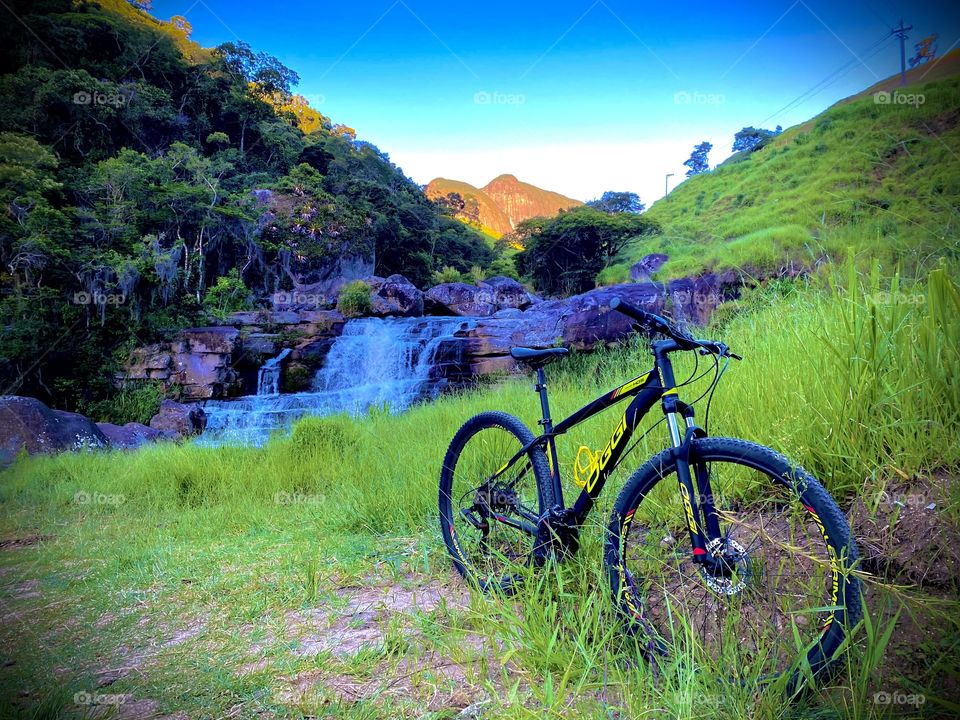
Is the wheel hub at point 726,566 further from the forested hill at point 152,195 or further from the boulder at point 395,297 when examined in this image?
the forested hill at point 152,195

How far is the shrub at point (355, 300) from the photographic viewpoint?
28.3ft

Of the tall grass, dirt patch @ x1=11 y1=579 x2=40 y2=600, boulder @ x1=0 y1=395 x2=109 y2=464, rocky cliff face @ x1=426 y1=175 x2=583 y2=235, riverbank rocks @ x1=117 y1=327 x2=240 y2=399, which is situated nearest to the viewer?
the tall grass

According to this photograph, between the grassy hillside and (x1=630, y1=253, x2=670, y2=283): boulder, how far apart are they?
0.24m

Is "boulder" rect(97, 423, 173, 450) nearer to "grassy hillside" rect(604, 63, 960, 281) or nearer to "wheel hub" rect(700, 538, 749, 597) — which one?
"wheel hub" rect(700, 538, 749, 597)

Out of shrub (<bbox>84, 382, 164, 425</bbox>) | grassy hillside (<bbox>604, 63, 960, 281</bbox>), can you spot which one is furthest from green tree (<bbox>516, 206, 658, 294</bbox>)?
shrub (<bbox>84, 382, 164, 425</bbox>)

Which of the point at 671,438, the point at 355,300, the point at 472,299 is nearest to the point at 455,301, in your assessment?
the point at 472,299

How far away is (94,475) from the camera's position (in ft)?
14.7

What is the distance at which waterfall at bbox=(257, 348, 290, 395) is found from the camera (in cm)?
779

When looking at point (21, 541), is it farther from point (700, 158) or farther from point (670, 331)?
point (700, 158)

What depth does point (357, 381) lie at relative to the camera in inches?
311

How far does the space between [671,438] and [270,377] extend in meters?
7.58

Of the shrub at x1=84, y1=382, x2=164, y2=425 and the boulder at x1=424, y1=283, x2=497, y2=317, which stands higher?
the boulder at x1=424, y1=283, x2=497, y2=317

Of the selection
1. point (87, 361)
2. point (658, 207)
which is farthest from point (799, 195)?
point (87, 361)

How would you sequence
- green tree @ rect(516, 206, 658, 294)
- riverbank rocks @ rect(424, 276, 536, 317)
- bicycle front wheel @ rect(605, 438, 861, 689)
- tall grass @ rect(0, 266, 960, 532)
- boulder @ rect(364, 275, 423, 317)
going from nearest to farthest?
bicycle front wheel @ rect(605, 438, 861, 689) → tall grass @ rect(0, 266, 960, 532) → boulder @ rect(364, 275, 423, 317) → riverbank rocks @ rect(424, 276, 536, 317) → green tree @ rect(516, 206, 658, 294)
